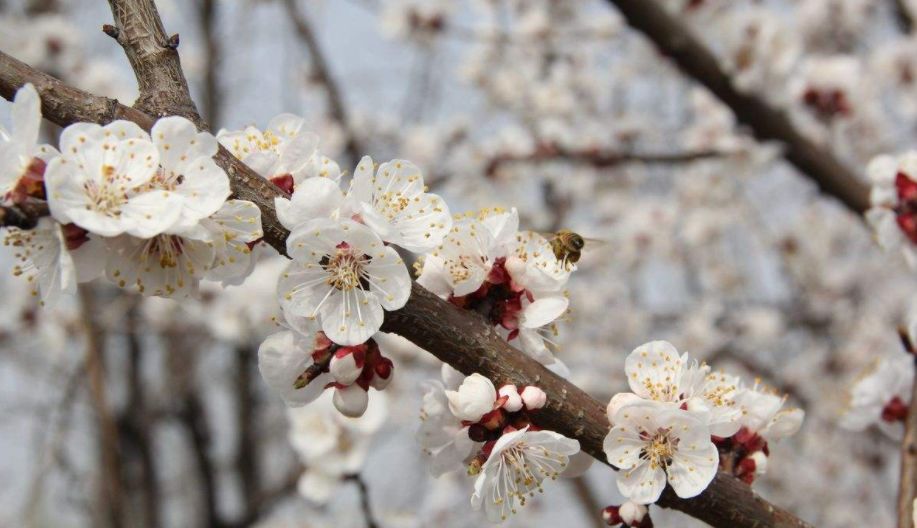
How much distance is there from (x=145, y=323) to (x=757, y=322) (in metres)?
5.52

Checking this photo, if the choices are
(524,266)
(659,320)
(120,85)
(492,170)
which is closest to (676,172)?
(659,320)

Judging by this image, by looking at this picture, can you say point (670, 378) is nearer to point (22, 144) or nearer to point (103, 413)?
point (22, 144)

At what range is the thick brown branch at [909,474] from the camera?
1.44m

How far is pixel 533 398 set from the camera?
1.19 metres

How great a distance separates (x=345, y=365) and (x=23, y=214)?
19.1 inches

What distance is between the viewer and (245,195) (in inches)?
44.9

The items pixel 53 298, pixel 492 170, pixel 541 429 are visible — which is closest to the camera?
pixel 53 298

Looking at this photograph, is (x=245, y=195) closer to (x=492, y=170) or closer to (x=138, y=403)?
(x=492, y=170)

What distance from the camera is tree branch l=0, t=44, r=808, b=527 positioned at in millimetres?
1149

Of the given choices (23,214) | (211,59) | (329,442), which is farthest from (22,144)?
(211,59)

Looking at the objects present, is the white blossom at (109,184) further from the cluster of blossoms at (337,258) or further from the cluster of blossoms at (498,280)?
the cluster of blossoms at (498,280)

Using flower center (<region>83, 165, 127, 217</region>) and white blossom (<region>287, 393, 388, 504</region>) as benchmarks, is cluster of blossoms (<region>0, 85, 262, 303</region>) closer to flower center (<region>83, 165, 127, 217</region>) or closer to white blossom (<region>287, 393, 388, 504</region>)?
flower center (<region>83, 165, 127, 217</region>)

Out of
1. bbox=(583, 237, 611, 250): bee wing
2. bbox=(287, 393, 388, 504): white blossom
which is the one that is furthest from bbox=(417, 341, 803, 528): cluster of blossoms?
bbox=(287, 393, 388, 504): white blossom

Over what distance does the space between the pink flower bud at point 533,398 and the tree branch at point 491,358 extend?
0.09 feet
